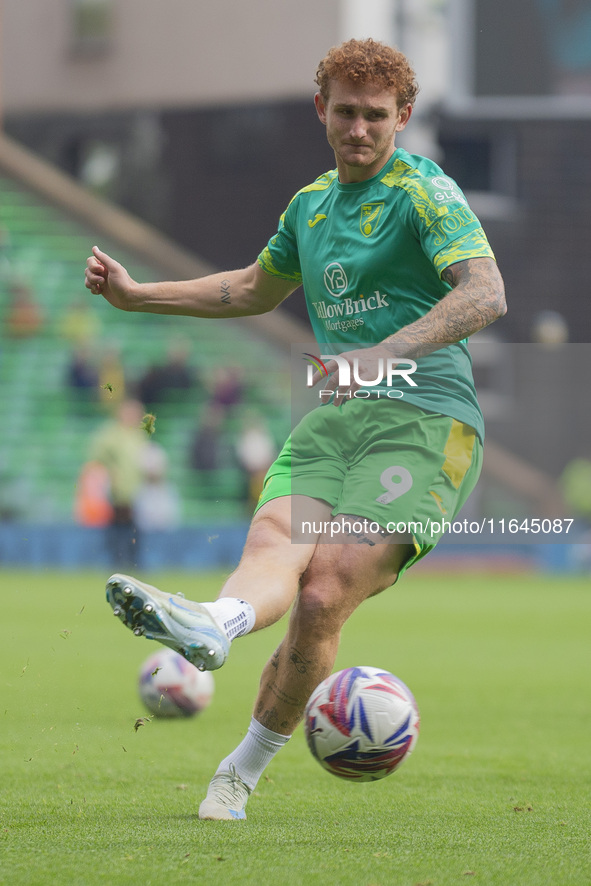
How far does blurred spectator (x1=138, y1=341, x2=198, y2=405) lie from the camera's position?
20828 mm

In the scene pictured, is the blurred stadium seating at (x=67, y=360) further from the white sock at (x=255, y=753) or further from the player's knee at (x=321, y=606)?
the player's knee at (x=321, y=606)

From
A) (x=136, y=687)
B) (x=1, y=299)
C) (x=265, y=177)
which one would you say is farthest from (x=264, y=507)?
Result: (x=265, y=177)

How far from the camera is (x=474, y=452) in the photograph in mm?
4582

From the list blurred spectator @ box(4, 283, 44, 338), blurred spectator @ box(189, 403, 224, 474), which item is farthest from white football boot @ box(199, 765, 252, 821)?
blurred spectator @ box(4, 283, 44, 338)

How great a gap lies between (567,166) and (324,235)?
73.8 ft

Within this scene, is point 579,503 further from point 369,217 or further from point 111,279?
point 369,217

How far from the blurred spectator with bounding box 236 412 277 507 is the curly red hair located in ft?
49.7

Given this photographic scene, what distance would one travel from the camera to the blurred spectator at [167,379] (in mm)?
20828

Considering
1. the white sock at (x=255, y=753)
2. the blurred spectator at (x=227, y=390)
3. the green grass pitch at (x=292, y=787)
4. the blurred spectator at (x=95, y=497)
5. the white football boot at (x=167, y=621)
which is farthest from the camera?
the blurred spectator at (x=227, y=390)

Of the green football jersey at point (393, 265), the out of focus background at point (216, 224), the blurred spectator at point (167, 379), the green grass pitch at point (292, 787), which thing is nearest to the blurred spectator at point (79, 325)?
the out of focus background at point (216, 224)

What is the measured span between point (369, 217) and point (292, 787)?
2264 mm

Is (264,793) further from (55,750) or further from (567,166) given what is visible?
(567,166)

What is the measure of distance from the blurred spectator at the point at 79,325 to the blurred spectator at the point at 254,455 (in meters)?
3.58

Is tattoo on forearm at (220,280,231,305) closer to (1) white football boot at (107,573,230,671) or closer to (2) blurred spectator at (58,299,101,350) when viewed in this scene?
(1) white football boot at (107,573,230,671)
